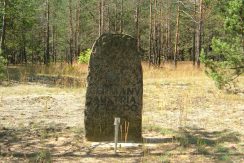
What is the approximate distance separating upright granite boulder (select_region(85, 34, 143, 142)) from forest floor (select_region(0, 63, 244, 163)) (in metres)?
0.34

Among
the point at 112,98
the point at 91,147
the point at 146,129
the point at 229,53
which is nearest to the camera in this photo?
the point at 91,147

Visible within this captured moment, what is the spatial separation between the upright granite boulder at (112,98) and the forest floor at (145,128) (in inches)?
13.4

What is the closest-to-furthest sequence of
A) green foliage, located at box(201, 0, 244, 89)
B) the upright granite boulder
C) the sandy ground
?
1. the sandy ground
2. the upright granite boulder
3. green foliage, located at box(201, 0, 244, 89)

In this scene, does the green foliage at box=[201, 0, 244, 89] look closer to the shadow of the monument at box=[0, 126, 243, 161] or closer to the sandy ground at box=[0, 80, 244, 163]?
the sandy ground at box=[0, 80, 244, 163]

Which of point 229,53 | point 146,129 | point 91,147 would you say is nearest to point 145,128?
point 146,129

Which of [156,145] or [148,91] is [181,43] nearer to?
[148,91]

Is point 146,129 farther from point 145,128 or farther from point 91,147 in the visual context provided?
point 91,147

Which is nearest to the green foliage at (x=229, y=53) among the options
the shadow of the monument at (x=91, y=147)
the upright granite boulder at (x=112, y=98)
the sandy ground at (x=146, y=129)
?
the sandy ground at (x=146, y=129)

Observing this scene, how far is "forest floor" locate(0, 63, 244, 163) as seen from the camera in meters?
6.50

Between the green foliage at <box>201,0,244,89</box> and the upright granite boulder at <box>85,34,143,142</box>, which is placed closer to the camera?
the upright granite boulder at <box>85,34,143,142</box>

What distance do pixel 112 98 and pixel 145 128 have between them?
4.62 ft

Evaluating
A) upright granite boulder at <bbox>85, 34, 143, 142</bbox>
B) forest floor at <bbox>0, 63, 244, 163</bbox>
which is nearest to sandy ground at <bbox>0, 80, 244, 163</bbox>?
forest floor at <bbox>0, 63, 244, 163</bbox>

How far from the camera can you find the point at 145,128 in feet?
28.4

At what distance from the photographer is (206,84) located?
16578mm
